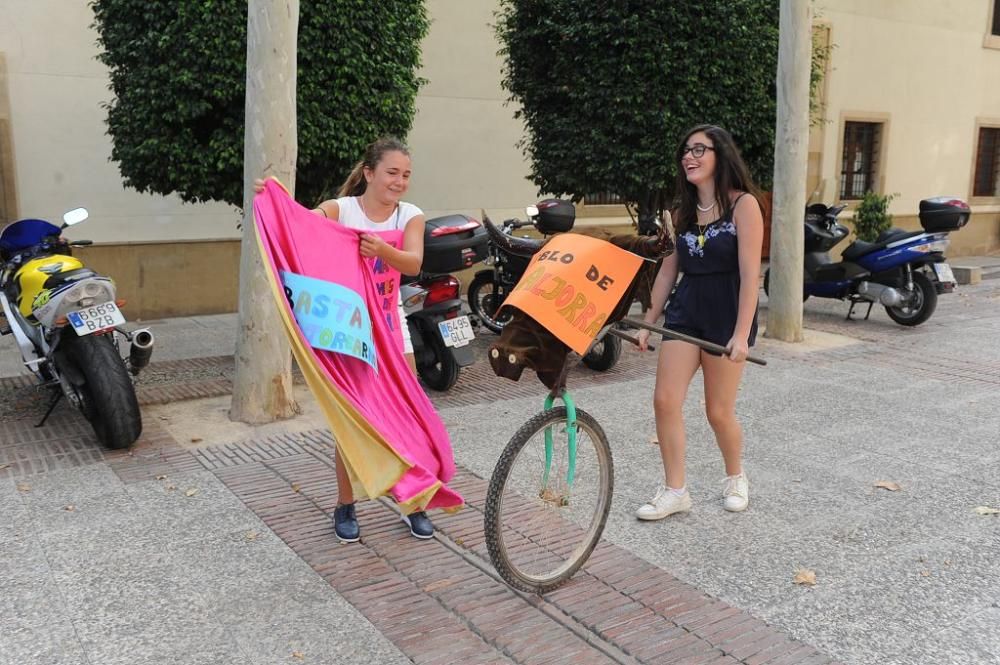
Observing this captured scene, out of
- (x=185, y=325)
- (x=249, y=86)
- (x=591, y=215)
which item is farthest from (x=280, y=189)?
(x=591, y=215)

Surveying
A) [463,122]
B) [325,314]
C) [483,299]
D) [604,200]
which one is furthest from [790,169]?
[325,314]

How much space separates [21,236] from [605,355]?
4.39 metres

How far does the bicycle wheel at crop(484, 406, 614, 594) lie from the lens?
3.19 metres

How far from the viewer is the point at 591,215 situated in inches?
513

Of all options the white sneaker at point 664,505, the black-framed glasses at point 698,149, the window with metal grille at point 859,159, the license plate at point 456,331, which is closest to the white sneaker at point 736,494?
the white sneaker at point 664,505

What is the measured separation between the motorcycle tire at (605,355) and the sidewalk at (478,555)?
1.12 metres

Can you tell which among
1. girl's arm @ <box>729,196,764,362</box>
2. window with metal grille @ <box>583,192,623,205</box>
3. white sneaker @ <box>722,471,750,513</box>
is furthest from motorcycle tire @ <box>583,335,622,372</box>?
window with metal grille @ <box>583,192,623,205</box>

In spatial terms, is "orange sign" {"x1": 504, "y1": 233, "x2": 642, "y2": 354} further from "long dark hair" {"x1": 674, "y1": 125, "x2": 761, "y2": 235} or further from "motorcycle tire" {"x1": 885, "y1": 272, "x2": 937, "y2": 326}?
"motorcycle tire" {"x1": 885, "y1": 272, "x2": 937, "y2": 326}

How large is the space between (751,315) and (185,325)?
23.7 ft

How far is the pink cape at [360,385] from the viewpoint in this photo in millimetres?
3393

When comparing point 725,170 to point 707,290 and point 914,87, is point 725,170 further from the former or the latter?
point 914,87

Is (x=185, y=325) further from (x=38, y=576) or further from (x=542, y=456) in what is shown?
(x=542, y=456)

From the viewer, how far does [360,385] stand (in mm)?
3547

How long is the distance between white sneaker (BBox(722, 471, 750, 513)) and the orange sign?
1496 mm
